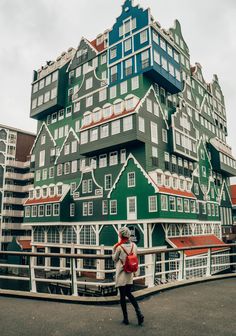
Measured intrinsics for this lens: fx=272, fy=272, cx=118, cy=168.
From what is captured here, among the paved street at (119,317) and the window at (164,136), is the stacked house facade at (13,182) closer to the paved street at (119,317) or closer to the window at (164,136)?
the window at (164,136)

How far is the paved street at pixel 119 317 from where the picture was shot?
18.0 feet

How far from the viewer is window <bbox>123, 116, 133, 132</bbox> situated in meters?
32.5

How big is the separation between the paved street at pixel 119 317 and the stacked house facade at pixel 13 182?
48847 millimetres

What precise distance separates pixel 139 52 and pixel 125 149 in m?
13.1

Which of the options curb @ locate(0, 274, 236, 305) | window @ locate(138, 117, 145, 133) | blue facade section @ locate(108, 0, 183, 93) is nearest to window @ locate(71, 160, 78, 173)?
blue facade section @ locate(108, 0, 183, 93)

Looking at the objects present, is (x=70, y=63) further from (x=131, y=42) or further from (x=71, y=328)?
(x=71, y=328)

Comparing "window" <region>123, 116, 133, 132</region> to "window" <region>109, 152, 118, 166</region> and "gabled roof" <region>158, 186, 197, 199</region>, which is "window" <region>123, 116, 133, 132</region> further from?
"gabled roof" <region>158, 186, 197, 199</region>

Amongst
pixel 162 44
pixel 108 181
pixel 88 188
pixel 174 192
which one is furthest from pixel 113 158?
pixel 162 44

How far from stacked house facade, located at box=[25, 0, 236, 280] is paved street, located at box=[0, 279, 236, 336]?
Answer: 22.3m

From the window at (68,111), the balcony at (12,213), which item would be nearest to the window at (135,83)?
the window at (68,111)

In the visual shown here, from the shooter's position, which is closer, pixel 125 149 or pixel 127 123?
pixel 127 123

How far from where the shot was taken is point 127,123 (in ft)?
108

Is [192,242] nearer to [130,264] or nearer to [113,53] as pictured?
[113,53]

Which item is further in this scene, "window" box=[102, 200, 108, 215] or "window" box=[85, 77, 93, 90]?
"window" box=[85, 77, 93, 90]
